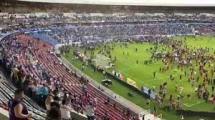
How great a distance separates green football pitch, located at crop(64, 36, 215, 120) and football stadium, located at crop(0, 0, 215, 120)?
5cm

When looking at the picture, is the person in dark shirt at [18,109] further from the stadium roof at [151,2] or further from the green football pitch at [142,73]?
the stadium roof at [151,2]

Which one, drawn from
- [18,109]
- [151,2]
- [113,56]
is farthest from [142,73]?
[18,109]

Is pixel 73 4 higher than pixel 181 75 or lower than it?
higher

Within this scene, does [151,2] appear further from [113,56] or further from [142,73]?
[142,73]

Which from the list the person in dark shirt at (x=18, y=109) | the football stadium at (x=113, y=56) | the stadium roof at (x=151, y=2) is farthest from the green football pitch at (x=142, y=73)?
the person in dark shirt at (x=18, y=109)

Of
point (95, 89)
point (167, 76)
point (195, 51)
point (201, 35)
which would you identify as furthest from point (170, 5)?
point (95, 89)

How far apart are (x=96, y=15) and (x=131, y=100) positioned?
21691 mm

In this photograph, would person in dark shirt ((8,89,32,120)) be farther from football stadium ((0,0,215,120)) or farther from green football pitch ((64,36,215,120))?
green football pitch ((64,36,215,120))

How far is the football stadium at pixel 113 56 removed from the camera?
2305cm

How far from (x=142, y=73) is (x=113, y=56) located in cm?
494

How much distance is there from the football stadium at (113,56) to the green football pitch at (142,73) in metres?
0.05

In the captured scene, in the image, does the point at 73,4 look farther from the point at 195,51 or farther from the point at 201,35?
the point at 201,35

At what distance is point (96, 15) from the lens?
154ft

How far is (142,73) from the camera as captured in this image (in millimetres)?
32781
